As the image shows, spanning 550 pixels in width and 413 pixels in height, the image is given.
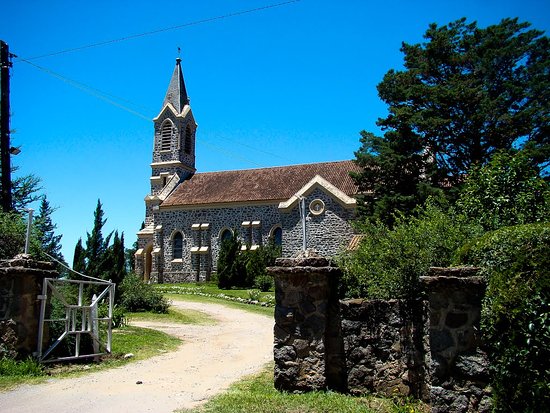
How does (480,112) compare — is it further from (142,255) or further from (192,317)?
(142,255)

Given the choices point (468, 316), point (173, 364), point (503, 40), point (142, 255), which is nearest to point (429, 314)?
point (468, 316)

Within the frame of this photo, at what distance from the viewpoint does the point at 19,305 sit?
29.0 ft

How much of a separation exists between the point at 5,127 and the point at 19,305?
8.23 m

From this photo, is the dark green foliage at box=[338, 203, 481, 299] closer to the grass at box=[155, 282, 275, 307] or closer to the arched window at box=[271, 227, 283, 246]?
the grass at box=[155, 282, 275, 307]

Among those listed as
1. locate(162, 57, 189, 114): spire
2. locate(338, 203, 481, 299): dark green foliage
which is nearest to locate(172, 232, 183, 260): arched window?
locate(162, 57, 189, 114): spire

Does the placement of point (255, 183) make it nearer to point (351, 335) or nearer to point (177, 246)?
point (177, 246)

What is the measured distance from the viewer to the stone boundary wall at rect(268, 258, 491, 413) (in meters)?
5.98

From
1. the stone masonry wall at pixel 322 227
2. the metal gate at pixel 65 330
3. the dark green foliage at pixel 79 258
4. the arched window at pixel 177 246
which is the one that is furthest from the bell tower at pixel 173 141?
the metal gate at pixel 65 330

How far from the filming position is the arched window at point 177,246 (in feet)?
144

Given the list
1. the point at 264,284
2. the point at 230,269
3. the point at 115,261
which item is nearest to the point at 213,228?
the point at 230,269

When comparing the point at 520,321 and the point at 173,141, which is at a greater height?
the point at 173,141

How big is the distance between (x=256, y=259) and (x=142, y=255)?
1529cm

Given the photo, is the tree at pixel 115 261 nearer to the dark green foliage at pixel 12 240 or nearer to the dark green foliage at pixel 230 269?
the dark green foliage at pixel 12 240

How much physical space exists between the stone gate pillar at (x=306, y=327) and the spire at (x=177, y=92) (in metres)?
43.8
